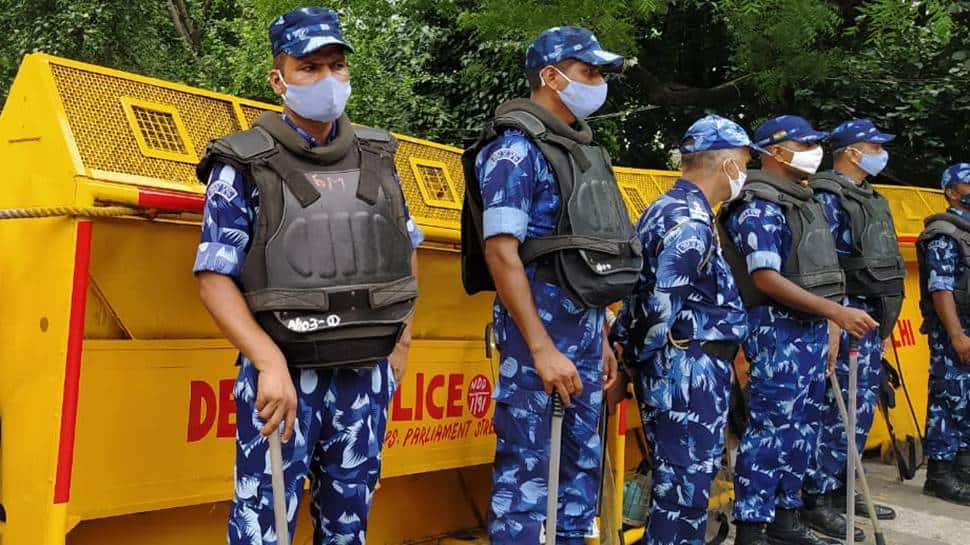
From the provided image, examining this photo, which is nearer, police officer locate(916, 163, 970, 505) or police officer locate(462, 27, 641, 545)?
police officer locate(462, 27, 641, 545)

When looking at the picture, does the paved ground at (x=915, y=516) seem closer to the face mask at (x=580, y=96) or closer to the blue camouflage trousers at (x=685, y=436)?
the blue camouflage trousers at (x=685, y=436)

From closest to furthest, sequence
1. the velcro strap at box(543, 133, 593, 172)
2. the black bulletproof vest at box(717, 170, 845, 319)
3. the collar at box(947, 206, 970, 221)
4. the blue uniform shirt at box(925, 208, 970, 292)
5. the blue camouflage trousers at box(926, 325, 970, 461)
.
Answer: the velcro strap at box(543, 133, 593, 172)
the black bulletproof vest at box(717, 170, 845, 319)
the blue uniform shirt at box(925, 208, 970, 292)
the collar at box(947, 206, 970, 221)
the blue camouflage trousers at box(926, 325, 970, 461)

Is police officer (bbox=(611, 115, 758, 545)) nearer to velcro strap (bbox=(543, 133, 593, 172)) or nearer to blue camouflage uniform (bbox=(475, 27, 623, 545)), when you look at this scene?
blue camouflage uniform (bbox=(475, 27, 623, 545))

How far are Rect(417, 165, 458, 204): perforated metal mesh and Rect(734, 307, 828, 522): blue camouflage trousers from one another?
5.26 feet

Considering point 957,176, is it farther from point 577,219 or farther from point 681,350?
point 577,219

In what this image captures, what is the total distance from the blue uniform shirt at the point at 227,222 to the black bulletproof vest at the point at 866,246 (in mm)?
3602

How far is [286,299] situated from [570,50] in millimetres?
1371

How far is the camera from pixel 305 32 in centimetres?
256

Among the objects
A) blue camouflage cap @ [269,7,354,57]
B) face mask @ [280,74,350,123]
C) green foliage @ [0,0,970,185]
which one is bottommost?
face mask @ [280,74,350,123]

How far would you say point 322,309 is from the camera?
2447mm

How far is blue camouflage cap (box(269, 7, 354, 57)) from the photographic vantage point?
255cm

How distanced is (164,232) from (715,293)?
1.95m

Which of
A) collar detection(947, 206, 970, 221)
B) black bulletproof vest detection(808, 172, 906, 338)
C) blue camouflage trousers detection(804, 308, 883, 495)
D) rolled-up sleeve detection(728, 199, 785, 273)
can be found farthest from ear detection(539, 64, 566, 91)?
collar detection(947, 206, 970, 221)

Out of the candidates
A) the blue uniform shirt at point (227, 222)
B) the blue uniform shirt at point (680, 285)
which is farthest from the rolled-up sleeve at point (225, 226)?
the blue uniform shirt at point (680, 285)
